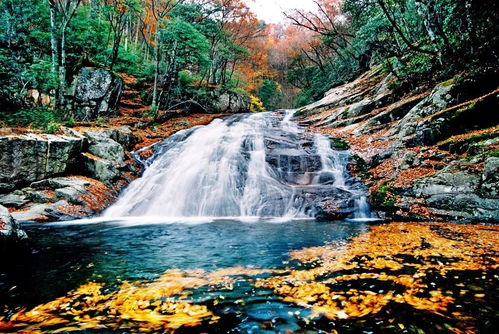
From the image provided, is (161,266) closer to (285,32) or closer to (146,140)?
(146,140)

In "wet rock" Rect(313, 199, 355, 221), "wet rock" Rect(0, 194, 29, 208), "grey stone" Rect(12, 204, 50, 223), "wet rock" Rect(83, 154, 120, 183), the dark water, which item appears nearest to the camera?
the dark water

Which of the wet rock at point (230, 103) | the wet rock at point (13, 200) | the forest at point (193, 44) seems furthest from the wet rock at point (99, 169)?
the wet rock at point (230, 103)

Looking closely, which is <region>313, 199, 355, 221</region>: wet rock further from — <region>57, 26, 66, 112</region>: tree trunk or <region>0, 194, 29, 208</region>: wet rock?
<region>57, 26, 66, 112</region>: tree trunk

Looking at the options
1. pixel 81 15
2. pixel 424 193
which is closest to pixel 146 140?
pixel 81 15

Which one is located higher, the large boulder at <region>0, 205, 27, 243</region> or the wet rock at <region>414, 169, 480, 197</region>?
the wet rock at <region>414, 169, 480, 197</region>

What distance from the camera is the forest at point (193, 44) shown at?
429 inches

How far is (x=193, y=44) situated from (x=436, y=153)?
1495 cm

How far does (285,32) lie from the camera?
137 ft

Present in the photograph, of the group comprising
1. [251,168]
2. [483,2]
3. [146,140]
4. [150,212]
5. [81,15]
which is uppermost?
[81,15]

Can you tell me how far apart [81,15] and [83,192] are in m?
13.1

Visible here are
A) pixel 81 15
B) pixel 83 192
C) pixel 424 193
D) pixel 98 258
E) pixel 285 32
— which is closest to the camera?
pixel 98 258

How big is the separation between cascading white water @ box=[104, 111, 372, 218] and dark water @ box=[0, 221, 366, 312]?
1.52 m

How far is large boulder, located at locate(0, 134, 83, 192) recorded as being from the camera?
8367mm

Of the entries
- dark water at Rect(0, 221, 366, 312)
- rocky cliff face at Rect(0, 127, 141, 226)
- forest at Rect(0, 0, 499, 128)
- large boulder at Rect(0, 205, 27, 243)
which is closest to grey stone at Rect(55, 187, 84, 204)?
rocky cliff face at Rect(0, 127, 141, 226)
